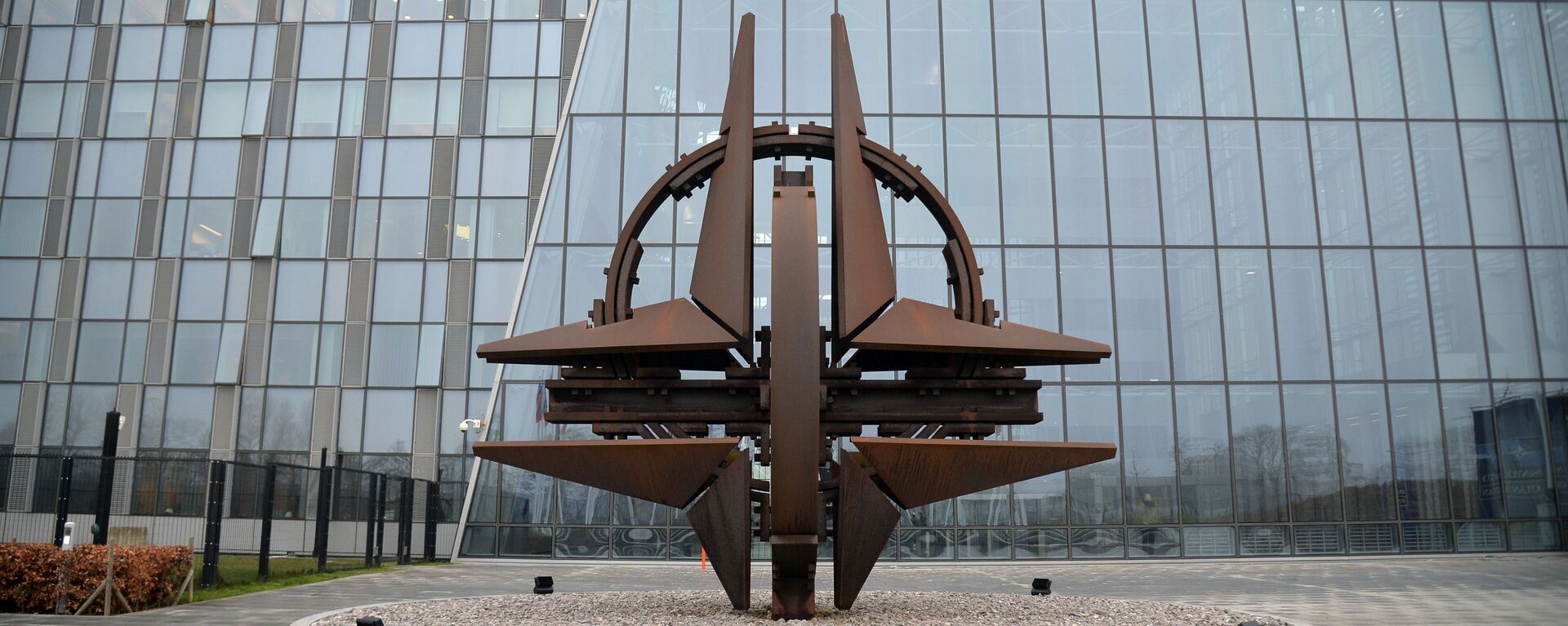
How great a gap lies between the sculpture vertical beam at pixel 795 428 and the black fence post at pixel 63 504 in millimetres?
11379

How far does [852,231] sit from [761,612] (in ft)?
15.4

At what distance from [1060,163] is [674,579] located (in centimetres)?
1568

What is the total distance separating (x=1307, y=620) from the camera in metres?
14.3

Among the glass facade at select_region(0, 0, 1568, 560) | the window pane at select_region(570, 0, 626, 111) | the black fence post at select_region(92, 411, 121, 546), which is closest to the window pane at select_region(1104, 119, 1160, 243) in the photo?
the glass facade at select_region(0, 0, 1568, 560)

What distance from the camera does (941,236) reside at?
3005 centimetres

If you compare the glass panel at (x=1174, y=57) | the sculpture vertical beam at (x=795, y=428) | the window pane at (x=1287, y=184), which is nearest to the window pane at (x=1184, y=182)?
the glass panel at (x=1174, y=57)

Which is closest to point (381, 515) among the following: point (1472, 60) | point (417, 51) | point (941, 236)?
point (417, 51)

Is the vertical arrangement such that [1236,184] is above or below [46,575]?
above

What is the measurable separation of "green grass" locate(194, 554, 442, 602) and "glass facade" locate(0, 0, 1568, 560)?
203 inches

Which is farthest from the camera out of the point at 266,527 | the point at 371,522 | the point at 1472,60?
the point at 1472,60

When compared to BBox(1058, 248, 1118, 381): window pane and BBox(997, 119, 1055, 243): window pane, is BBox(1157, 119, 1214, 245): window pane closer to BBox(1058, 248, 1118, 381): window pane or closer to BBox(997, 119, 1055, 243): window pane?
BBox(1058, 248, 1118, 381): window pane

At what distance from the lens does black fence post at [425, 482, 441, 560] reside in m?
28.8

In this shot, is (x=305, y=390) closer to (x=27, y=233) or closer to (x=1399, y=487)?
(x=27, y=233)

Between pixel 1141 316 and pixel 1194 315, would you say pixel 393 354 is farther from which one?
pixel 1194 315
